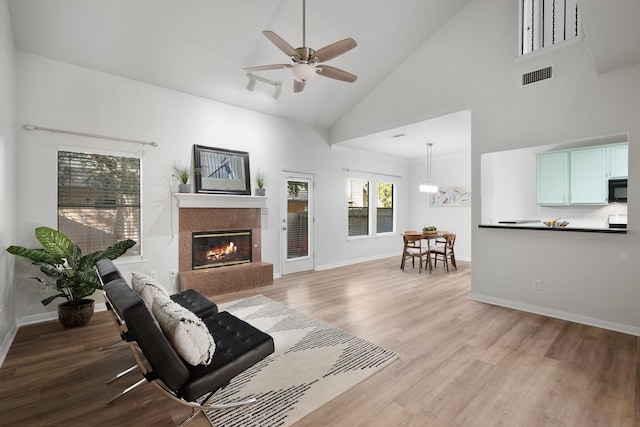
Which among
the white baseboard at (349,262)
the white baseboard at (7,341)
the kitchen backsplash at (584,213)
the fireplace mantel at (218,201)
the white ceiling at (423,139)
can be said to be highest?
the white ceiling at (423,139)

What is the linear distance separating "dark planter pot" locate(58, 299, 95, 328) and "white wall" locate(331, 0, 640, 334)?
487 centimetres

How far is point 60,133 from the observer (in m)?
3.70

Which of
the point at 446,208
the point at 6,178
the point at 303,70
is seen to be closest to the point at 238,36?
the point at 303,70

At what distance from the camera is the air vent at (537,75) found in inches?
144

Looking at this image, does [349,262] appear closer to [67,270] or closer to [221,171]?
[221,171]

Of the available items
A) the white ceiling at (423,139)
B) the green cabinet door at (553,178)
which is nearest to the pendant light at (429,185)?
the white ceiling at (423,139)

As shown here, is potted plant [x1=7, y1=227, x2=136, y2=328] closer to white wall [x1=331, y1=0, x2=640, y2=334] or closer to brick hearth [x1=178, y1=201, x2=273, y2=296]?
brick hearth [x1=178, y1=201, x2=273, y2=296]

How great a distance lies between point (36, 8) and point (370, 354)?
469 cm

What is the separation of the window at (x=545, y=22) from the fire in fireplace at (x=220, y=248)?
16.0 feet

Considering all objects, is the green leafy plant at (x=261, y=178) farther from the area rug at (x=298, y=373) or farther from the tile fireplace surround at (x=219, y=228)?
the area rug at (x=298, y=373)

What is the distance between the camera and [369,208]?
781 cm

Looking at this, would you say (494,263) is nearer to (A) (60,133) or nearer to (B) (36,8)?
(A) (60,133)

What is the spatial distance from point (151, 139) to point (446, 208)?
6864 mm

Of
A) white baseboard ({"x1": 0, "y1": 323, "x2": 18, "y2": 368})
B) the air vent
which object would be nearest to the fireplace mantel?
white baseboard ({"x1": 0, "y1": 323, "x2": 18, "y2": 368})
